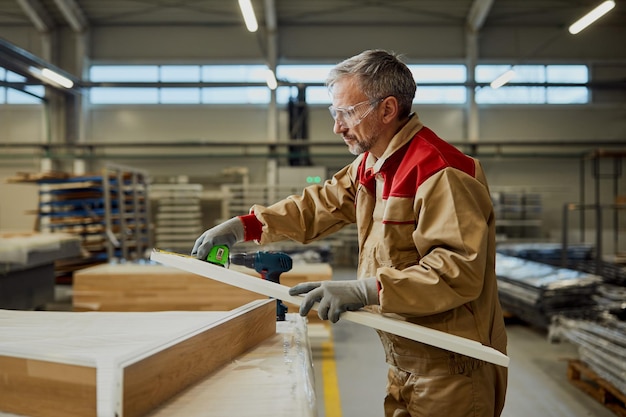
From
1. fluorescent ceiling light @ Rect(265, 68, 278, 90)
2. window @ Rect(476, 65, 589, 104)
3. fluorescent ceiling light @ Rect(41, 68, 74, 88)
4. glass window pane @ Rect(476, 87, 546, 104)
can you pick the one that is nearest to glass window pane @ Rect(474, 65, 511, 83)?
window @ Rect(476, 65, 589, 104)

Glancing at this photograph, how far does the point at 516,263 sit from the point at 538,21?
915cm

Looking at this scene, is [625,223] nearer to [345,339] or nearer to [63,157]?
[345,339]

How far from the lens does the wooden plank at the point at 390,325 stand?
1.52 metres

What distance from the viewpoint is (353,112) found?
1.83 m

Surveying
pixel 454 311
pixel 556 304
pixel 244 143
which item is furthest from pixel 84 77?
pixel 454 311

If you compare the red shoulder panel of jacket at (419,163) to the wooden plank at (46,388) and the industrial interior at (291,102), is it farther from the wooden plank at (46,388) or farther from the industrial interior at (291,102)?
the industrial interior at (291,102)

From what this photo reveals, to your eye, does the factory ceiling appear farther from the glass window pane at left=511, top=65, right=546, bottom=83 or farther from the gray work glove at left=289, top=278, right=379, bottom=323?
the gray work glove at left=289, top=278, right=379, bottom=323

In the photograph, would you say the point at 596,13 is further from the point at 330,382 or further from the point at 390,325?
the point at 390,325

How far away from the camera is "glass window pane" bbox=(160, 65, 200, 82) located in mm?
12914

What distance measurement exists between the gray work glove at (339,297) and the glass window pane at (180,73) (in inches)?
490

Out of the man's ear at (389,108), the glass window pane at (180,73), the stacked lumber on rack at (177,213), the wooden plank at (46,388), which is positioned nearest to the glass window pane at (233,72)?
the glass window pane at (180,73)

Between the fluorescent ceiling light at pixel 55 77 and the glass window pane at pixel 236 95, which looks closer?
the fluorescent ceiling light at pixel 55 77

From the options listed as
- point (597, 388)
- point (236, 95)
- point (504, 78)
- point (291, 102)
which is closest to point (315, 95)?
point (291, 102)

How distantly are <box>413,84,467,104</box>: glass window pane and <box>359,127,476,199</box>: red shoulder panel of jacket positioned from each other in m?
11.6
